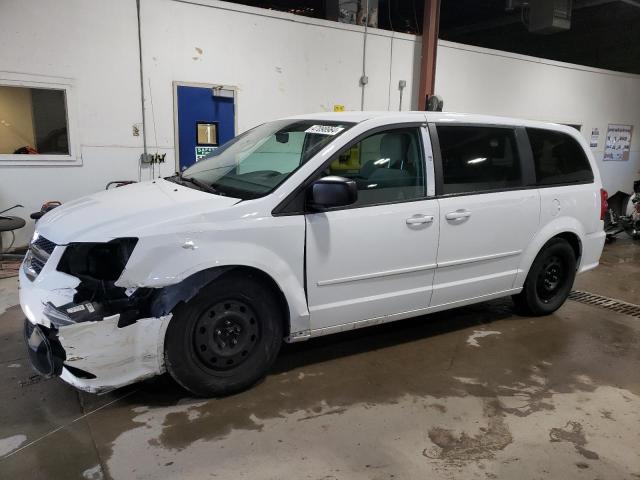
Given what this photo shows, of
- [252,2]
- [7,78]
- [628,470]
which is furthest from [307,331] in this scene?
[252,2]

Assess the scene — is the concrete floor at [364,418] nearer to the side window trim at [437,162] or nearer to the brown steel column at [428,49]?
the side window trim at [437,162]

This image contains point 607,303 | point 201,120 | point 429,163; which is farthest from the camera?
point 201,120

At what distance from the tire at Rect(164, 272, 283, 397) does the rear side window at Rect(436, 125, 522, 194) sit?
4.94ft

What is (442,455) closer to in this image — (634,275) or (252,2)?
(634,275)

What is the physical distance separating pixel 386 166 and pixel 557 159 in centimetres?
172

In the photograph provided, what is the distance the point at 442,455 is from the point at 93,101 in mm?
5407

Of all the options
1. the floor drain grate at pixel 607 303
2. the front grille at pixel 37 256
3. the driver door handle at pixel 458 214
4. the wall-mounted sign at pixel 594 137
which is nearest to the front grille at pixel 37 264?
the front grille at pixel 37 256

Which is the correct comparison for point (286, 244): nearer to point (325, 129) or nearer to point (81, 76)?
point (325, 129)

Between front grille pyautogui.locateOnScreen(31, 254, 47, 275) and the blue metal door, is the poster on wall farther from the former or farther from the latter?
front grille pyautogui.locateOnScreen(31, 254, 47, 275)

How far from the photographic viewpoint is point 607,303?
4.85m

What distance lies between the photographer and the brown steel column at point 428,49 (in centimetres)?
774

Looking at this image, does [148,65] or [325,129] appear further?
[148,65]

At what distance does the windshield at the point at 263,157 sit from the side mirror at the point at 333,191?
9.2 inches

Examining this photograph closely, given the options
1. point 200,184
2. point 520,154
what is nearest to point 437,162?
point 520,154
